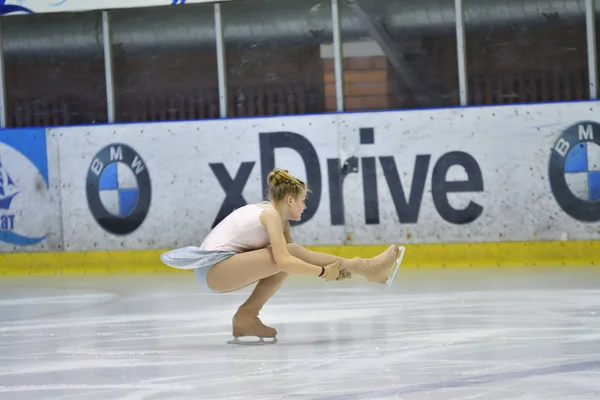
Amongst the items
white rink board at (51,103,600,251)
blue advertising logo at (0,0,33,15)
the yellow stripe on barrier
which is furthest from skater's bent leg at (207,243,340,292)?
blue advertising logo at (0,0,33,15)

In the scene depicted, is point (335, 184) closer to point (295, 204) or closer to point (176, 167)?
point (176, 167)

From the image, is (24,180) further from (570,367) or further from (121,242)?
(570,367)

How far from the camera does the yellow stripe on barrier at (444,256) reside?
9961mm

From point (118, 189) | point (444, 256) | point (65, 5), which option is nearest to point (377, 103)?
point (444, 256)

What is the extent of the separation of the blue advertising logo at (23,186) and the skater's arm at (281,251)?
600 centimetres

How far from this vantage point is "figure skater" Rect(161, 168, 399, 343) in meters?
5.62

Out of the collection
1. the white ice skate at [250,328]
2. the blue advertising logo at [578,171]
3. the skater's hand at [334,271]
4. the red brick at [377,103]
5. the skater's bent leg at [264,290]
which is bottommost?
the white ice skate at [250,328]

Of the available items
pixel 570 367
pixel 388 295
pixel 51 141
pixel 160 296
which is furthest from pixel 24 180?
pixel 570 367

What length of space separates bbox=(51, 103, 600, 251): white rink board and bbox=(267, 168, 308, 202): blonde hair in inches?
187

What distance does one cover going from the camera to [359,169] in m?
10.6

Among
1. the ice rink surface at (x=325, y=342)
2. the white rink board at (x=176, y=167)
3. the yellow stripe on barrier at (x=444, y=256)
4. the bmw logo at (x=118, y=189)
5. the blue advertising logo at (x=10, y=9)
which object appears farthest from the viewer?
the blue advertising logo at (x=10, y=9)

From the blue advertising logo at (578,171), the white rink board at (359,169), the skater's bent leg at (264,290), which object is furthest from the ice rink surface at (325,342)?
the white rink board at (359,169)

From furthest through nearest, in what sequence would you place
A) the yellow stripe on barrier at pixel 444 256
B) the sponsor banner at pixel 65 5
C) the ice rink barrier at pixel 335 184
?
the sponsor banner at pixel 65 5, the ice rink barrier at pixel 335 184, the yellow stripe on barrier at pixel 444 256

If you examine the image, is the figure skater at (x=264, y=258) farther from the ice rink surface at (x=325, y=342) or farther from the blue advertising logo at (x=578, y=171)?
the blue advertising logo at (x=578, y=171)
